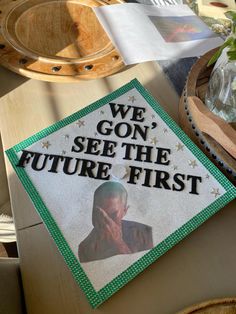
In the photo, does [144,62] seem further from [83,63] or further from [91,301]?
[91,301]

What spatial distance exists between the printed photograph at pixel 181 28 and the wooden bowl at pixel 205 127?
0.15m

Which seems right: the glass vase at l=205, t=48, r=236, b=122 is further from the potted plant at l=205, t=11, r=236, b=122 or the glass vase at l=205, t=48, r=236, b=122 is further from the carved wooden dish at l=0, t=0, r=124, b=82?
the carved wooden dish at l=0, t=0, r=124, b=82

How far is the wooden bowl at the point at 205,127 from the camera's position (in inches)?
19.1

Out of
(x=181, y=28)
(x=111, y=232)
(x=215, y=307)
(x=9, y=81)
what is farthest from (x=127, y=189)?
(x=181, y=28)

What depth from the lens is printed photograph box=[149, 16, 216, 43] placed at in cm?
74

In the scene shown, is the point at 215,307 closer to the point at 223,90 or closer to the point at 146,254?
the point at 146,254

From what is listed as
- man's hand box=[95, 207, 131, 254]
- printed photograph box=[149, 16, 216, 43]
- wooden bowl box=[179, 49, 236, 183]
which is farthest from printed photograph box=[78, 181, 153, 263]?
printed photograph box=[149, 16, 216, 43]

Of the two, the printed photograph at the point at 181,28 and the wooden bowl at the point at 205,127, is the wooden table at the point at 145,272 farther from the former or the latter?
the printed photograph at the point at 181,28

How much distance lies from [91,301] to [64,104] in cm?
33

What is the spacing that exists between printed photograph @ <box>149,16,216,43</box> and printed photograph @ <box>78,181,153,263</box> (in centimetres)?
39

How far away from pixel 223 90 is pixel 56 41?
356mm

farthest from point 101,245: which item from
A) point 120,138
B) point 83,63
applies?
point 83,63

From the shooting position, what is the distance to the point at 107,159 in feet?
1.74

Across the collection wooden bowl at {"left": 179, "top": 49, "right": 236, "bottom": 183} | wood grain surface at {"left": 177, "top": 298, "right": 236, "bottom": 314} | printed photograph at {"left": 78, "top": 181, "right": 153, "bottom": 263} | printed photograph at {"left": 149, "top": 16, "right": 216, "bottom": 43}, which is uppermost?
printed photograph at {"left": 149, "top": 16, "right": 216, "bottom": 43}
